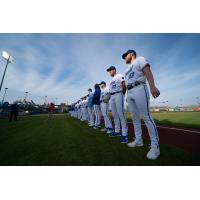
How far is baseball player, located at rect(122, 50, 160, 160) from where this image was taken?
270 cm

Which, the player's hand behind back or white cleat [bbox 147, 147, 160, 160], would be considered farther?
the player's hand behind back

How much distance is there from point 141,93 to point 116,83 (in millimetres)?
1523

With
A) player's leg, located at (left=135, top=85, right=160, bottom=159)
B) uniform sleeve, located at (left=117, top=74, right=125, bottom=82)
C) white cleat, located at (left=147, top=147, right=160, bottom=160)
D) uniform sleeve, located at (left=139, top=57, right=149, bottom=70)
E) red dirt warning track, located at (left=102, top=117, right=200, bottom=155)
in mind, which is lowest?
white cleat, located at (left=147, top=147, right=160, bottom=160)

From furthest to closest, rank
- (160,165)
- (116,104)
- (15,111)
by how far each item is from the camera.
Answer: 1. (15,111)
2. (116,104)
3. (160,165)

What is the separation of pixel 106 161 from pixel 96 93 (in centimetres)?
463

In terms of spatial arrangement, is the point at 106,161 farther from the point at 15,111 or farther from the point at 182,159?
the point at 15,111

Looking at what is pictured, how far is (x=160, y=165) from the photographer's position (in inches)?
90.3

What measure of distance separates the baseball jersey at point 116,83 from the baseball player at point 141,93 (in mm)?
917

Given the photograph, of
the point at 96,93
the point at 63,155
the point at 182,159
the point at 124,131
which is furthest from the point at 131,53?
the point at 96,93

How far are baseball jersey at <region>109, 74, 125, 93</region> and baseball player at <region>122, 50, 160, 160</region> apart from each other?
92cm

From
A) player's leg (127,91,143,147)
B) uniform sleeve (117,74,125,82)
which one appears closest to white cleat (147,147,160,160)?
player's leg (127,91,143,147)

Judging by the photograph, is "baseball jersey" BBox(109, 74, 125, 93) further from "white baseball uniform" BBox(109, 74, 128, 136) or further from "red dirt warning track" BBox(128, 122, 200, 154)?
"red dirt warning track" BBox(128, 122, 200, 154)

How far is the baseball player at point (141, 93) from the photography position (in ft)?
8.87

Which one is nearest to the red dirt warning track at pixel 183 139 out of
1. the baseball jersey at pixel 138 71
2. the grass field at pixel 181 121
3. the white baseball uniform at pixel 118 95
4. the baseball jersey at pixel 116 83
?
the white baseball uniform at pixel 118 95
